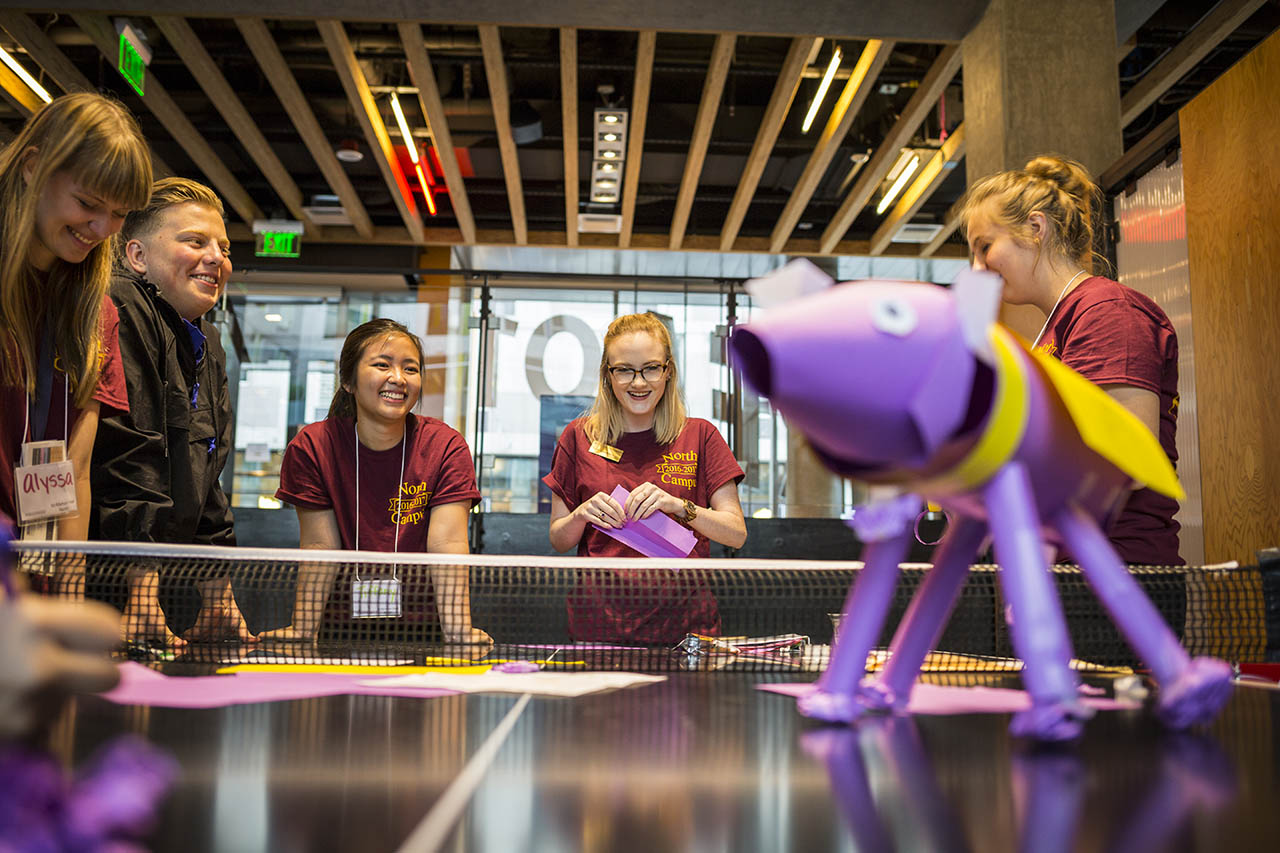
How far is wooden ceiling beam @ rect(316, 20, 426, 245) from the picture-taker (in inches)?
180

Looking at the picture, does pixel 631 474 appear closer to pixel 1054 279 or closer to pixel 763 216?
pixel 1054 279

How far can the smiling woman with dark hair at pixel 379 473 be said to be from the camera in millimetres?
2135

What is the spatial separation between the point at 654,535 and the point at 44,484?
3.68 feet

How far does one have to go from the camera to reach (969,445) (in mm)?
586

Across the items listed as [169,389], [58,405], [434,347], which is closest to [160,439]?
[169,389]

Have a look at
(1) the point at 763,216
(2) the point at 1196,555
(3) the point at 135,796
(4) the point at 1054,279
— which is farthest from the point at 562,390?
(3) the point at 135,796

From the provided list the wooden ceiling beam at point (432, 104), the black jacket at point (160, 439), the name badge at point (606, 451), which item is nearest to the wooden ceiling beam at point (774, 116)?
the wooden ceiling beam at point (432, 104)

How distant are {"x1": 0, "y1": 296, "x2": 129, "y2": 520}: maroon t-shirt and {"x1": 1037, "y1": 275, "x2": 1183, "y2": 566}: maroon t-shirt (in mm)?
1447

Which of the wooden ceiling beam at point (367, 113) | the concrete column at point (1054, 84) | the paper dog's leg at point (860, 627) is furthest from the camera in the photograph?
the wooden ceiling beam at point (367, 113)

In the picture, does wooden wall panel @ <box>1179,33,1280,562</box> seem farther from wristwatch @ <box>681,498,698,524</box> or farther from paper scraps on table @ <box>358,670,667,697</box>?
paper scraps on table @ <box>358,670,667,697</box>

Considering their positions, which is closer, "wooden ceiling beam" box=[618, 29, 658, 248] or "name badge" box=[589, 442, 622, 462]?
"name badge" box=[589, 442, 622, 462]

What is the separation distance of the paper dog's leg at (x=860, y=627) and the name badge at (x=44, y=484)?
44.4 inches

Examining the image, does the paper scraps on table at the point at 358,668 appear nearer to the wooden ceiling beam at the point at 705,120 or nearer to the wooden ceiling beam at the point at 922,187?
the wooden ceiling beam at the point at 705,120

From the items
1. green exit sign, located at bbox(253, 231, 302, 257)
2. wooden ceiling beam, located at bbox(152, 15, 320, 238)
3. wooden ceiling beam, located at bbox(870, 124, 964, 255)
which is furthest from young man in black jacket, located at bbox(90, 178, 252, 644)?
green exit sign, located at bbox(253, 231, 302, 257)
